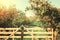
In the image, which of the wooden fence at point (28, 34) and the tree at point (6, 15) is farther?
the wooden fence at point (28, 34)

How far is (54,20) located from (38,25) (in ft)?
1.24

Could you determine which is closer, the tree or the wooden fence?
the tree

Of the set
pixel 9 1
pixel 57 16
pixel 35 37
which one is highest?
pixel 9 1

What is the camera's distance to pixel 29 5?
5.32 metres

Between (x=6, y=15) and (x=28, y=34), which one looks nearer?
(x=6, y=15)

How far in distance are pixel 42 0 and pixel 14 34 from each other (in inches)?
39.7

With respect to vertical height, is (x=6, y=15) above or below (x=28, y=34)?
above

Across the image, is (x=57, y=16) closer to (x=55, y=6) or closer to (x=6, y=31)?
(x=55, y=6)

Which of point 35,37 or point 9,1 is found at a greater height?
point 9,1

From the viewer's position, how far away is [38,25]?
5.32 meters

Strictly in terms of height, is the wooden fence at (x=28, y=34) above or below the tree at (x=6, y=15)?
below

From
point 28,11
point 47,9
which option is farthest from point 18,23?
point 47,9

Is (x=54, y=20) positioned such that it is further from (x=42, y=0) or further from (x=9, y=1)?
(x=9, y=1)

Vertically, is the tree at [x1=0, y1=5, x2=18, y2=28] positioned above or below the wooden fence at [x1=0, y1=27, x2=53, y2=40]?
above
